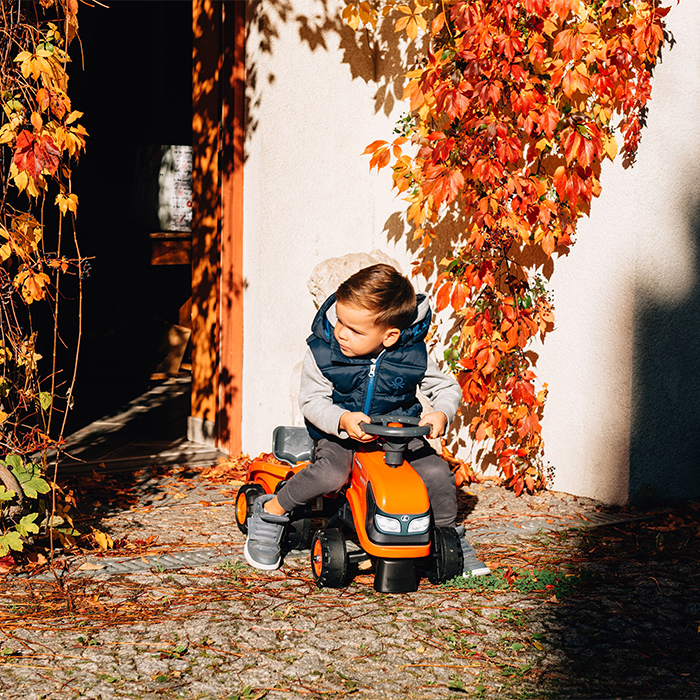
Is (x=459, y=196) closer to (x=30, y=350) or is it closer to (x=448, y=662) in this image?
(x=30, y=350)

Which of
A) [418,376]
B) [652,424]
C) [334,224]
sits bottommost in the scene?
[652,424]

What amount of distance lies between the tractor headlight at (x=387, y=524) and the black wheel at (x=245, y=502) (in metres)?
0.90

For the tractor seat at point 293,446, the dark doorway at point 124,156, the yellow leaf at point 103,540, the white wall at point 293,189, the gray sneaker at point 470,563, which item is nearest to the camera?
the gray sneaker at point 470,563

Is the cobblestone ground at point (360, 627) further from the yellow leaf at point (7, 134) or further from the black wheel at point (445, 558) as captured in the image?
the yellow leaf at point (7, 134)

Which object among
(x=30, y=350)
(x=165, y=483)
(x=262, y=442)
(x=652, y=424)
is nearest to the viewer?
(x=30, y=350)

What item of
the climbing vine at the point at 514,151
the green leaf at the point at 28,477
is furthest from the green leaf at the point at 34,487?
the climbing vine at the point at 514,151

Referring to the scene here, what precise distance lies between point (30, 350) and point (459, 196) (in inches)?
102

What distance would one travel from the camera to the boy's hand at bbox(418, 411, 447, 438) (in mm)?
2973

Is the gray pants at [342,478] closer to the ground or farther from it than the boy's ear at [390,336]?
closer to the ground

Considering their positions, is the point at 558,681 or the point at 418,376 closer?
the point at 558,681

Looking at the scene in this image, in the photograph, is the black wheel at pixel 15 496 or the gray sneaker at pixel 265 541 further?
the gray sneaker at pixel 265 541

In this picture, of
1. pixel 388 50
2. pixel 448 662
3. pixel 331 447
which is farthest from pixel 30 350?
pixel 388 50

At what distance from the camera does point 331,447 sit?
3.13 m

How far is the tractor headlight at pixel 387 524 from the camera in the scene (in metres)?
2.77
